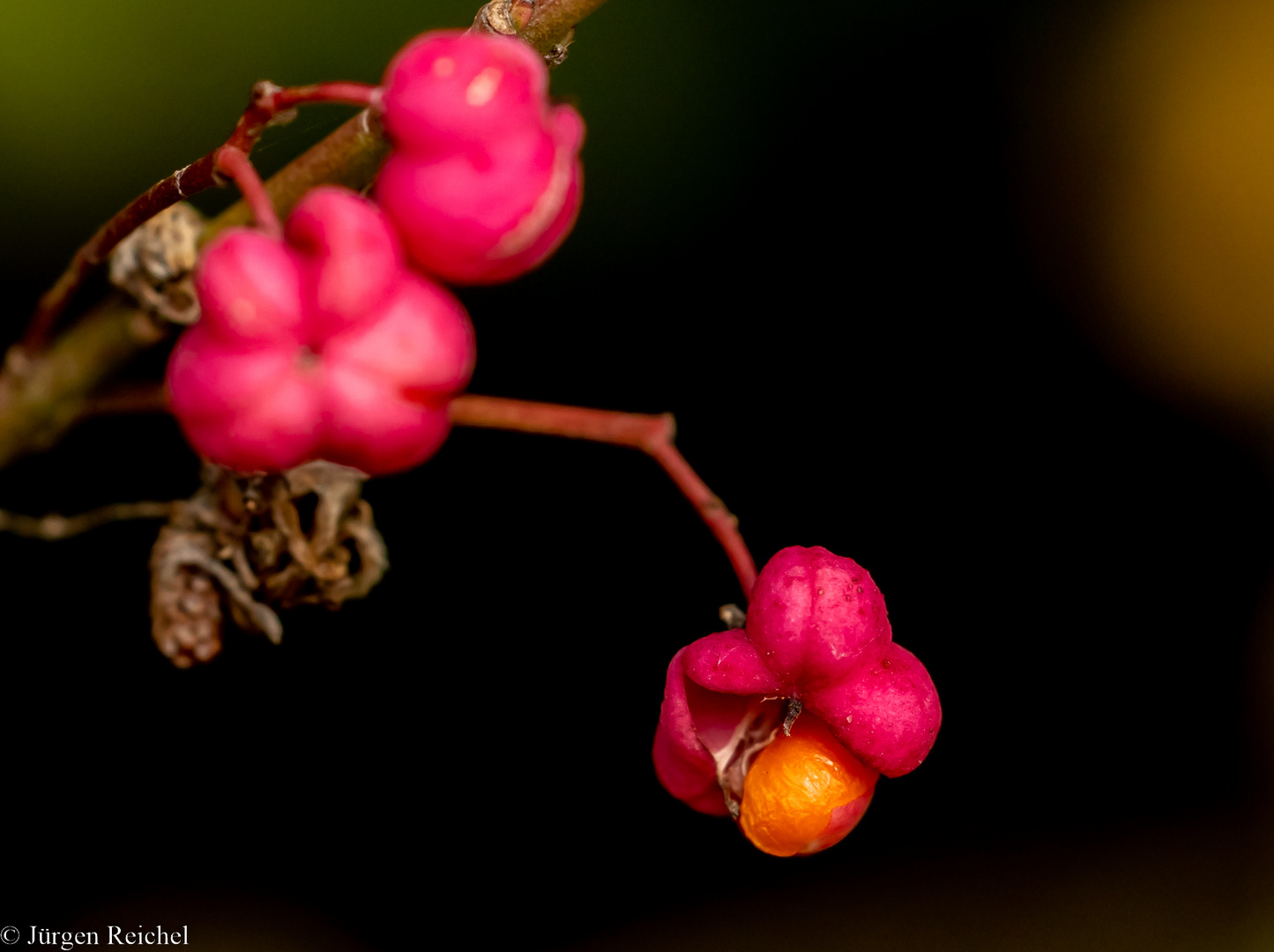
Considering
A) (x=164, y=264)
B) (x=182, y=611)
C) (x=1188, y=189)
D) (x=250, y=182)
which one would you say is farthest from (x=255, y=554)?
(x=1188, y=189)

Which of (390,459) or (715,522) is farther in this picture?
(715,522)

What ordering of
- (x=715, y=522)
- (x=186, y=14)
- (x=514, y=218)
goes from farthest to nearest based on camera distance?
(x=186, y=14) → (x=715, y=522) → (x=514, y=218)

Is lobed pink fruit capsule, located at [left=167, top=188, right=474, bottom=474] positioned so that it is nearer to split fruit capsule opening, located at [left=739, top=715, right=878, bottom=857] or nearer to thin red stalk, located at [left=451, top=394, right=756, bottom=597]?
thin red stalk, located at [left=451, top=394, right=756, bottom=597]

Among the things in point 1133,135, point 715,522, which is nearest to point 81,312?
point 715,522

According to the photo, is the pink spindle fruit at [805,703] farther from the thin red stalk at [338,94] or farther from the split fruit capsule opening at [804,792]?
the thin red stalk at [338,94]

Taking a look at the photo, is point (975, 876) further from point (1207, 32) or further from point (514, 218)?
point (514, 218)

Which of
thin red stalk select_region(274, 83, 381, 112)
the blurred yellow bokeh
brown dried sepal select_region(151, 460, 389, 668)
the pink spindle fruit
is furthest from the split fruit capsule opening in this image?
the blurred yellow bokeh

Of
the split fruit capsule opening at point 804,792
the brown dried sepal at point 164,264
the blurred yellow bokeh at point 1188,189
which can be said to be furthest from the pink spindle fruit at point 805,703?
the blurred yellow bokeh at point 1188,189
